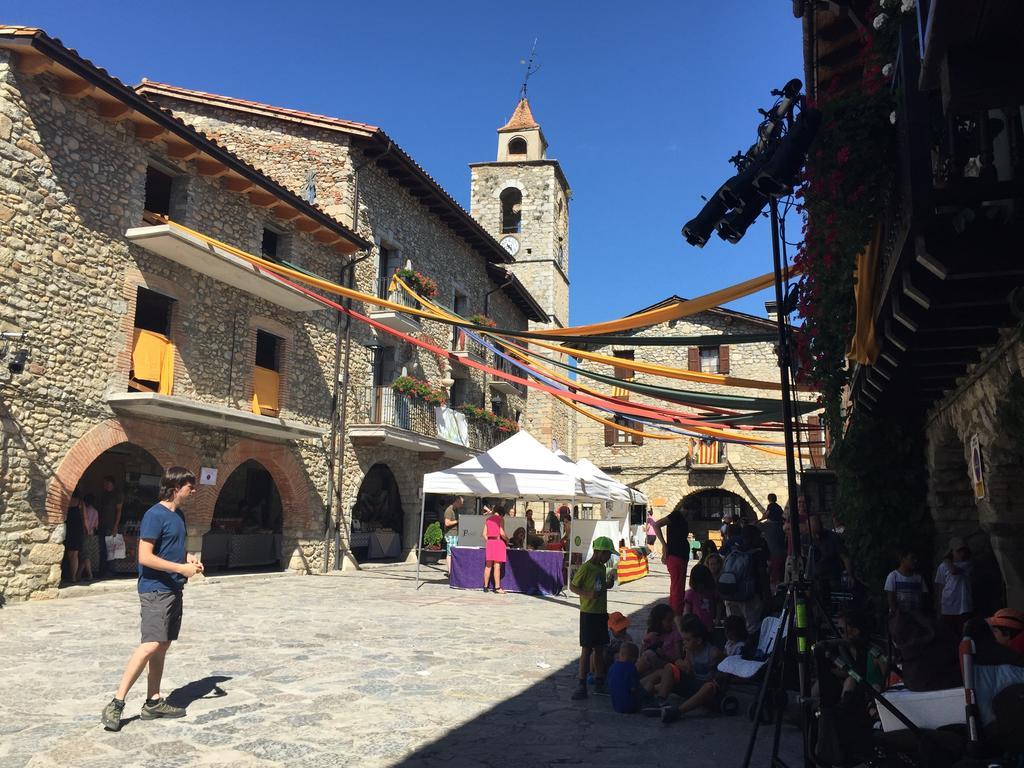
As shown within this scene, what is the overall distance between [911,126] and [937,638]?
2.43m

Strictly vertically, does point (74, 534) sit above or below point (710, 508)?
below

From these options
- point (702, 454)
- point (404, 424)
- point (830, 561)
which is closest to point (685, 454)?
point (702, 454)

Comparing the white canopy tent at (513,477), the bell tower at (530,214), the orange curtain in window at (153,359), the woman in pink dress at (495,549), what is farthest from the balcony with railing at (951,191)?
the bell tower at (530,214)

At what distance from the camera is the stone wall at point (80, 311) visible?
9.24 m


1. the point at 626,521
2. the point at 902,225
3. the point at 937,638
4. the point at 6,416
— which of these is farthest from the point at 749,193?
the point at 626,521

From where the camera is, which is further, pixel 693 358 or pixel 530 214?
pixel 530 214

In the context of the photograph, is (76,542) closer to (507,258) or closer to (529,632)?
(529,632)

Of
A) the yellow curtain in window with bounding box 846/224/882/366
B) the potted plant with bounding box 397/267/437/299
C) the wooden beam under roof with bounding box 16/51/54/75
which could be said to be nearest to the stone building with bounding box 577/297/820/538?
the potted plant with bounding box 397/267/437/299

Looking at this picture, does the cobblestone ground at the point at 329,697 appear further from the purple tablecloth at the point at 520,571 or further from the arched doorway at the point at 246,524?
the arched doorway at the point at 246,524

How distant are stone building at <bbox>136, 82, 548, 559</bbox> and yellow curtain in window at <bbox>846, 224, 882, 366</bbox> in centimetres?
1165

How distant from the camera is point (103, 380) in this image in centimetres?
1042

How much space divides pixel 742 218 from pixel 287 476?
11.1 metres

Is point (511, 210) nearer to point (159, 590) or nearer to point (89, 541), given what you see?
point (89, 541)

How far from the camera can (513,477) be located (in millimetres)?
11438
